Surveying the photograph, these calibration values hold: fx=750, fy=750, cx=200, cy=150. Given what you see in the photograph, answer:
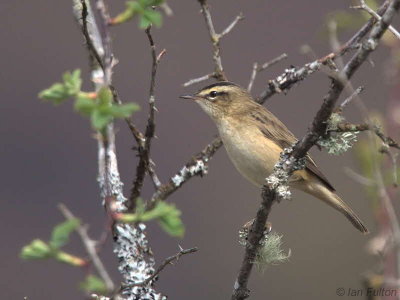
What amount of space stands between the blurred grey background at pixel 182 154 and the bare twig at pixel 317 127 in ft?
17.2

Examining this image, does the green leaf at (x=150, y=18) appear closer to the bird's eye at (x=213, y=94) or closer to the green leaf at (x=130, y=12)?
the green leaf at (x=130, y=12)

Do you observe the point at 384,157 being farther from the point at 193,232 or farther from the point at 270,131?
the point at 193,232

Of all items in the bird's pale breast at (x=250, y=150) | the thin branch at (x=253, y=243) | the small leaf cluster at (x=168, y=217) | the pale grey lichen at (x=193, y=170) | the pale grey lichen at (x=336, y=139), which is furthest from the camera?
the bird's pale breast at (x=250, y=150)

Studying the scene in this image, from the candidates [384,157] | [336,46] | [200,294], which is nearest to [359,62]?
[336,46]

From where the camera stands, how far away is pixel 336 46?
9.16ft

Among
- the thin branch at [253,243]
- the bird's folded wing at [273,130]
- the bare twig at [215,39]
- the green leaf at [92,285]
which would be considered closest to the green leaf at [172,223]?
the green leaf at [92,285]

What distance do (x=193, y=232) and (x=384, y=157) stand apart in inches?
289

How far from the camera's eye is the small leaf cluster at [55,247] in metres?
1.90

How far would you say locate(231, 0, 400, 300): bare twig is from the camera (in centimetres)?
264

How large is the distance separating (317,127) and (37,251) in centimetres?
149

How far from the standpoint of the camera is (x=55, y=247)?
1.95m

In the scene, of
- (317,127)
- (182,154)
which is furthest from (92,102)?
(182,154)

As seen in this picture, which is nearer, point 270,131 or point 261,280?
point 270,131

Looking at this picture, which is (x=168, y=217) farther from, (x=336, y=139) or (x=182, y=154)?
(x=182, y=154)
